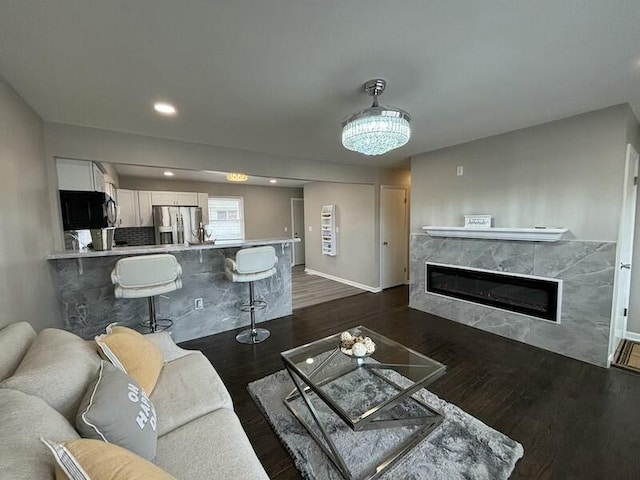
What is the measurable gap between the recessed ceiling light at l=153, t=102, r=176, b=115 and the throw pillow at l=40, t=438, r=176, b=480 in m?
2.35

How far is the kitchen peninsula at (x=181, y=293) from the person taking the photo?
2.73 m

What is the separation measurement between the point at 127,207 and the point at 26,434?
220 inches

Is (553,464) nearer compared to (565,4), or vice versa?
(565,4)

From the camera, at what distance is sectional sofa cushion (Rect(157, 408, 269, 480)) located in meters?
1.05

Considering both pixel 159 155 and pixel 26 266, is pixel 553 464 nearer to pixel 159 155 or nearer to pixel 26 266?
pixel 26 266

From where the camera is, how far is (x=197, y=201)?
6.06 meters

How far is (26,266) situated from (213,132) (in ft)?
6.47

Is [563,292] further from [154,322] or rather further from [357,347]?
[154,322]

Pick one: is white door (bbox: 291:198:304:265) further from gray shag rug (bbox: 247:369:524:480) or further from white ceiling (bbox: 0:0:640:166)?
gray shag rug (bbox: 247:369:524:480)

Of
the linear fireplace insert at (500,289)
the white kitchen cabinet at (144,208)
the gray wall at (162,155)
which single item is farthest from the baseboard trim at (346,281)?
the white kitchen cabinet at (144,208)

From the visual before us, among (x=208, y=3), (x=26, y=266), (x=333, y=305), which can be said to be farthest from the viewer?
(x=333, y=305)

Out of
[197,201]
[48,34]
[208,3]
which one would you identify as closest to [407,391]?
[208,3]

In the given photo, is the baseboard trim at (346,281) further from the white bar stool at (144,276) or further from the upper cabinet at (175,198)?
the white bar stool at (144,276)

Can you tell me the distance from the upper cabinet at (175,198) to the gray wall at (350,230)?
8.92ft
